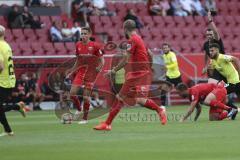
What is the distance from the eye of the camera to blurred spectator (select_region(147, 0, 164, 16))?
3655cm

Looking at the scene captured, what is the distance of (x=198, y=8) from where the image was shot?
38125 mm

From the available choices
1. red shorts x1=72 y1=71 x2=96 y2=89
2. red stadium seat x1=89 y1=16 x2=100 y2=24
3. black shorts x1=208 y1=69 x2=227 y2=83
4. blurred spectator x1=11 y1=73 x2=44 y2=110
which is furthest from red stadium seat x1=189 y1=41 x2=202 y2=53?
red shorts x1=72 y1=71 x2=96 y2=89

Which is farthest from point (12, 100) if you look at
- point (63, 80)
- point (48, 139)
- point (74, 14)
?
point (48, 139)

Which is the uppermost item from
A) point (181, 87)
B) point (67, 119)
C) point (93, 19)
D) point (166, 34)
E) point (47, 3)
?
point (47, 3)

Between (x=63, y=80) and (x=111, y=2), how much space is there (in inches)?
364

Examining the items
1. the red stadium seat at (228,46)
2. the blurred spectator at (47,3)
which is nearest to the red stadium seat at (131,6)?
the blurred spectator at (47,3)

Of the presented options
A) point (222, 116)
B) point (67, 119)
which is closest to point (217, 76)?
point (222, 116)

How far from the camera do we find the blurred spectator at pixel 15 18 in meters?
31.8

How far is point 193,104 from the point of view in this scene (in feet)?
64.6

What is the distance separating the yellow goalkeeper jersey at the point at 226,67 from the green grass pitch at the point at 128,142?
121 cm

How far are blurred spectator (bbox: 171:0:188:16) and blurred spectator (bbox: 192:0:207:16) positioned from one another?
78 cm

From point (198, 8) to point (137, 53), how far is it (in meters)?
20.9

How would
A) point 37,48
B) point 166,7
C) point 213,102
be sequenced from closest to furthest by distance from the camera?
point 213,102
point 37,48
point 166,7

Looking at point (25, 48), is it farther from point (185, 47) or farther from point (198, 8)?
point (198, 8)
